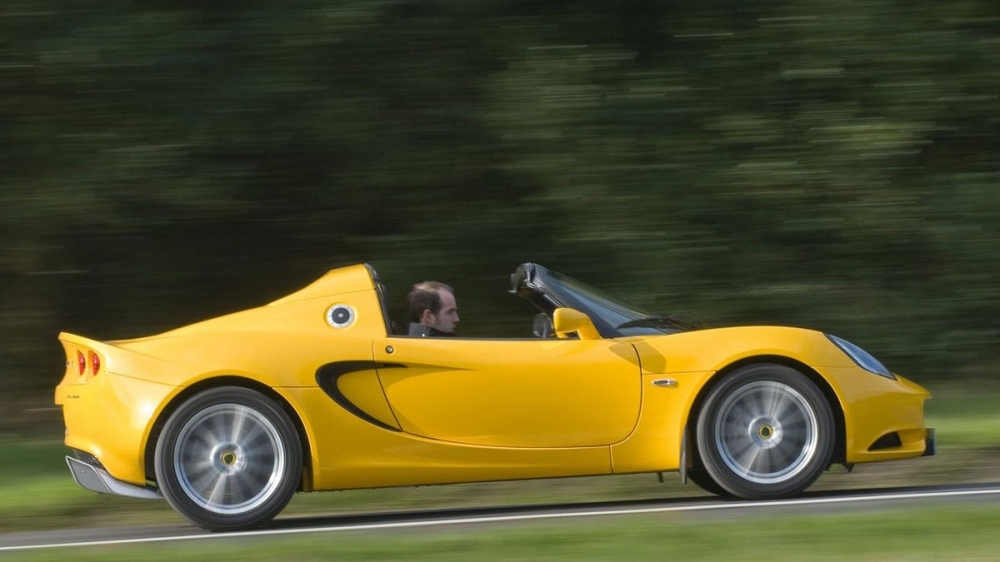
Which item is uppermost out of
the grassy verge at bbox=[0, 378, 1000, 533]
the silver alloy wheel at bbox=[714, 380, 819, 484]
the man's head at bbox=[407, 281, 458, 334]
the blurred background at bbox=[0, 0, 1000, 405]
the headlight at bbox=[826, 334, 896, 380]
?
the blurred background at bbox=[0, 0, 1000, 405]

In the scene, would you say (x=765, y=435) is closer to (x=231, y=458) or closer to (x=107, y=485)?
(x=231, y=458)

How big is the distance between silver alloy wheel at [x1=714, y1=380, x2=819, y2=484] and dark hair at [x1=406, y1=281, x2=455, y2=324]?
1.42 m

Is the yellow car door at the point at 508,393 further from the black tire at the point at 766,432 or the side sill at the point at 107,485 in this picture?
the side sill at the point at 107,485

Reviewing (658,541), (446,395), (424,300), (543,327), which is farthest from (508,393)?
(658,541)

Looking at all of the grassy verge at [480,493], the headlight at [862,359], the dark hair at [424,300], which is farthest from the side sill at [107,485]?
the headlight at [862,359]

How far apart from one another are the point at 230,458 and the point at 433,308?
3.86 ft

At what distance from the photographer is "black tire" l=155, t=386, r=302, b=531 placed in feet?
20.0

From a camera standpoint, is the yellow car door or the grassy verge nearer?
the yellow car door

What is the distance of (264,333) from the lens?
6277 millimetres

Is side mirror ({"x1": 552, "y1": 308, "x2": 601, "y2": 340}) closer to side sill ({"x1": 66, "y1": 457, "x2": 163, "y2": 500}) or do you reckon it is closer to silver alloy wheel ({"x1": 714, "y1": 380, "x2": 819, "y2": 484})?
silver alloy wheel ({"x1": 714, "y1": 380, "x2": 819, "y2": 484})

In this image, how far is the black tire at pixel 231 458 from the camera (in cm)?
609

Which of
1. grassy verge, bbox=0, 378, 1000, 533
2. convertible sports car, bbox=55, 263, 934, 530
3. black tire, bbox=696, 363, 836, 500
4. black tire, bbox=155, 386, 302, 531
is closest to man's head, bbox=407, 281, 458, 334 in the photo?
convertible sports car, bbox=55, 263, 934, 530

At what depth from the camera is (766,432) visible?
630cm

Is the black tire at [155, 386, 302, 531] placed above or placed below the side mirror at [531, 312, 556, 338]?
below
